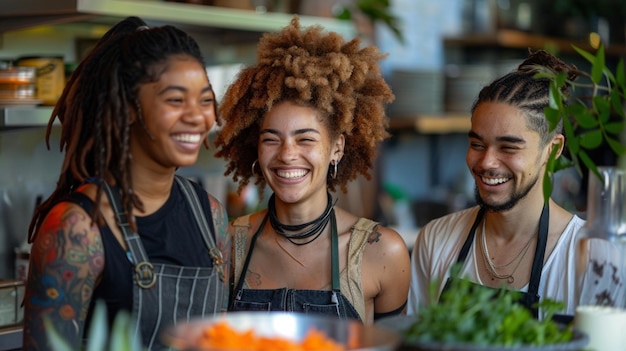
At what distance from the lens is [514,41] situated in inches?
228

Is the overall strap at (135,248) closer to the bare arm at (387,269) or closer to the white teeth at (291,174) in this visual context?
the white teeth at (291,174)

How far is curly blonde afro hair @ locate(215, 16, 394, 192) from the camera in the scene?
104 inches

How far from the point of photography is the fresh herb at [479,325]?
1.52 meters

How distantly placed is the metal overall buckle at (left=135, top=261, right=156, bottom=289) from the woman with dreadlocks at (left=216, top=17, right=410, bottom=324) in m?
0.63

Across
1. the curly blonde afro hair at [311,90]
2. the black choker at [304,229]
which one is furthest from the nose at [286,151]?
the black choker at [304,229]

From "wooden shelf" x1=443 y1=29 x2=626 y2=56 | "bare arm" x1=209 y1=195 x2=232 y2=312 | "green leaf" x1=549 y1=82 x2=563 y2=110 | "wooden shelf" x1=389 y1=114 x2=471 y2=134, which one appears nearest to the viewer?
"green leaf" x1=549 y1=82 x2=563 y2=110

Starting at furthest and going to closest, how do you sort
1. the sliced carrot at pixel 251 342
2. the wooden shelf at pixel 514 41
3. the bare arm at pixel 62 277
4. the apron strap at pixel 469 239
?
the wooden shelf at pixel 514 41 → the apron strap at pixel 469 239 → the bare arm at pixel 62 277 → the sliced carrot at pixel 251 342

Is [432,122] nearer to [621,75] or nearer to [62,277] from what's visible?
[621,75]

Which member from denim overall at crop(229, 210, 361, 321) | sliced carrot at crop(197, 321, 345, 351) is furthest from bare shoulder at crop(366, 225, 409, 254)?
sliced carrot at crop(197, 321, 345, 351)

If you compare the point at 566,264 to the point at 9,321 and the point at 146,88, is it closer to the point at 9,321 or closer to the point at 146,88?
the point at 146,88

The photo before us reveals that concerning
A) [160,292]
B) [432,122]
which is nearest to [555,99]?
[160,292]

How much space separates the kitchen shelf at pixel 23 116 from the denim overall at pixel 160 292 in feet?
4.13

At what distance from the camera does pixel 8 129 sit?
11.4 ft

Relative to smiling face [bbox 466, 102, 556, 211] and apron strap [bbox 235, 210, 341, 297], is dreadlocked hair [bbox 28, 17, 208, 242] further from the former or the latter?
smiling face [bbox 466, 102, 556, 211]
